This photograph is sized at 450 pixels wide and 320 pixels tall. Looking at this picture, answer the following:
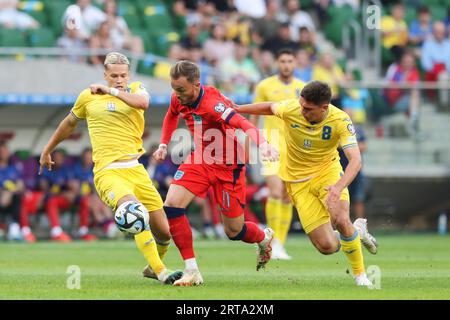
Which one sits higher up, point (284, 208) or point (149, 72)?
point (149, 72)

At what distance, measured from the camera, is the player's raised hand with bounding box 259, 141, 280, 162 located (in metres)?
9.95

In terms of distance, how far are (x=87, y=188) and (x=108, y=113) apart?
33.8 ft

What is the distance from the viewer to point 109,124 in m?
11.2

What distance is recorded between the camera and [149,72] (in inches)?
839

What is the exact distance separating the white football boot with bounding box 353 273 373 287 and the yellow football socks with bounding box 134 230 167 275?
6.19ft

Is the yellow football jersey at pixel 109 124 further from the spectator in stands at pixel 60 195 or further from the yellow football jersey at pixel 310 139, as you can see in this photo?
the spectator in stands at pixel 60 195

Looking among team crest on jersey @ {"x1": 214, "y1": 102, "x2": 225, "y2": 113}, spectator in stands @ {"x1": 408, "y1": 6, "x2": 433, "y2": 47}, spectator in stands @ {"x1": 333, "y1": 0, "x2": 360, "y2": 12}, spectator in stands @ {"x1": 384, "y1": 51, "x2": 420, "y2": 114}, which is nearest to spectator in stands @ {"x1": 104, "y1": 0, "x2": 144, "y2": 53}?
spectator in stands @ {"x1": 384, "y1": 51, "x2": 420, "y2": 114}

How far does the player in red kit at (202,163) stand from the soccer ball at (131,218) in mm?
702

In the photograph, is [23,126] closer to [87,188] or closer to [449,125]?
[87,188]

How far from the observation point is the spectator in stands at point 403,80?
22.0 m

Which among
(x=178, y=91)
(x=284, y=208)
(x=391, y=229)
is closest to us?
(x=178, y=91)

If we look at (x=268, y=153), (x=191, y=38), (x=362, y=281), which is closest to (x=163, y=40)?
(x=191, y=38)

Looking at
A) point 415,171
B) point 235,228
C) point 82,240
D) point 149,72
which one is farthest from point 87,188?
point 235,228

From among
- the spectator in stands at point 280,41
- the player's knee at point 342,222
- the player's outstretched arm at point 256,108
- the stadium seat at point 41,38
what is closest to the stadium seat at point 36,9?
the stadium seat at point 41,38
